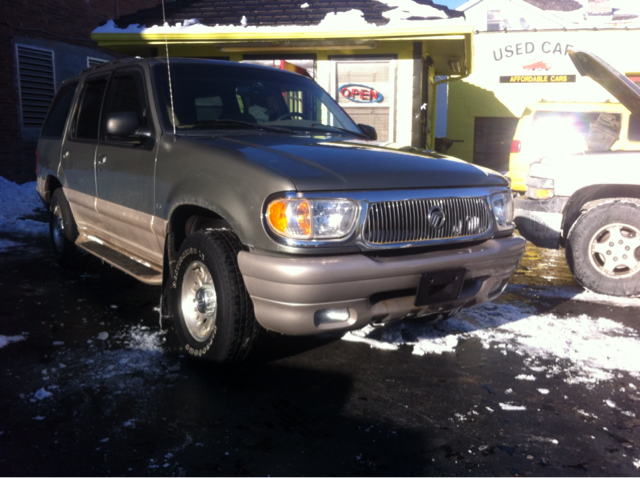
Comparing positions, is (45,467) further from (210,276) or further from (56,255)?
(56,255)

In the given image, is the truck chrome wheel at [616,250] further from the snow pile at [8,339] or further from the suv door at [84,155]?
the snow pile at [8,339]

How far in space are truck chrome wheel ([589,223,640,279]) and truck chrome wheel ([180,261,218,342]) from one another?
374 centimetres

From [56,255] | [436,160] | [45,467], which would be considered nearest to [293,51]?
[56,255]

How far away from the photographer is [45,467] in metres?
2.48

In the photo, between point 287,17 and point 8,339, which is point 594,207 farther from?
point 287,17

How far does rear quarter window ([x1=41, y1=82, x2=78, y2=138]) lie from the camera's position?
571 centimetres

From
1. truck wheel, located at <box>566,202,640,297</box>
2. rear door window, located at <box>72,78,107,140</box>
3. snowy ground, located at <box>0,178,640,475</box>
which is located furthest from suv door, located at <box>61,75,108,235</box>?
truck wheel, located at <box>566,202,640,297</box>

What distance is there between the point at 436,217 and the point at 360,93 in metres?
8.62

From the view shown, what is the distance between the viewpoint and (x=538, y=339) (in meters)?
4.16

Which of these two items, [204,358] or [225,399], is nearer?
[225,399]

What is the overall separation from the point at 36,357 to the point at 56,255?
2691 millimetres

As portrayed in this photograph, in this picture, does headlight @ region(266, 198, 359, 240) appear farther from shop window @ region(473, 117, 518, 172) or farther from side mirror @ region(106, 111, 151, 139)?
shop window @ region(473, 117, 518, 172)

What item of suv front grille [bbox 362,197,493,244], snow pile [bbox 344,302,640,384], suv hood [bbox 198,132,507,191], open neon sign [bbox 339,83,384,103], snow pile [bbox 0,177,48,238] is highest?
open neon sign [bbox 339,83,384,103]

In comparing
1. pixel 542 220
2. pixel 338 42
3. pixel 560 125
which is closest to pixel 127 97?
pixel 542 220
